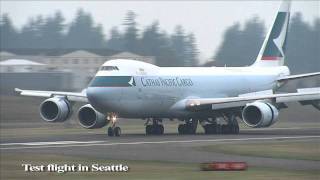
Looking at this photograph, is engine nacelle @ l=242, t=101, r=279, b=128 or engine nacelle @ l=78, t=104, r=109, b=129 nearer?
engine nacelle @ l=242, t=101, r=279, b=128

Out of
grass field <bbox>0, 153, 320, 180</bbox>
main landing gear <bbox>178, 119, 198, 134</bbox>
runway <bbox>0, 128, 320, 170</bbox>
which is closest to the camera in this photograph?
grass field <bbox>0, 153, 320, 180</bbox>

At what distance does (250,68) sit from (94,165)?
27031 mm

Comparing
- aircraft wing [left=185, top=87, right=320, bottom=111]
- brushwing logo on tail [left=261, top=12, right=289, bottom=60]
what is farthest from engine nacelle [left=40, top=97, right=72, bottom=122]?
brushwing logo on tail [left=261, top=12, right=289, bottom=60]

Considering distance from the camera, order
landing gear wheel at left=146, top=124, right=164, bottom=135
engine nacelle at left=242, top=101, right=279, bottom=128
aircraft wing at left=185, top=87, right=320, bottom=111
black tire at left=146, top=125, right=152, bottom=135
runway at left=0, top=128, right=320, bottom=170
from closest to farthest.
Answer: runway at left=0, top=128, right=320, bottom=170 → engine nacelle at left=242, top=101, right=279, bottom=128 → aircraft wing at left=185, top=87, right=320, bottom=111 → landing gear wheel at left=146, top=124, right=164, bottom=135 → black tire at left=146, top=125, right=152, bottom=135

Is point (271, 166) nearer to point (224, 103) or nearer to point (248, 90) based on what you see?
point (224, 103)

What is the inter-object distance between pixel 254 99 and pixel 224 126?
2.49 metres

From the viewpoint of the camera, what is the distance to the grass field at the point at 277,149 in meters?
27.9

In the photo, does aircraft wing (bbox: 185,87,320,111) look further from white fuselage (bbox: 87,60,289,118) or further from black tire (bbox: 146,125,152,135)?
black tire (bbox: 146,125,152,135)

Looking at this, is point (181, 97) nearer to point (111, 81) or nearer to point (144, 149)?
point (111, 81)

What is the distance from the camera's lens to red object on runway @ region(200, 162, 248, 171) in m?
23.3

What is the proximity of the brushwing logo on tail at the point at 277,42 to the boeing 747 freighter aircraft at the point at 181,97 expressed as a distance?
1.49m

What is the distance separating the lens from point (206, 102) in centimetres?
4503

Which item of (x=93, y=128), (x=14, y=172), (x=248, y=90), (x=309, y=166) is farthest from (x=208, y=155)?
(x=248, y=90)

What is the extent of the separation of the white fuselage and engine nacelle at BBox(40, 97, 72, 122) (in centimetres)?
364
